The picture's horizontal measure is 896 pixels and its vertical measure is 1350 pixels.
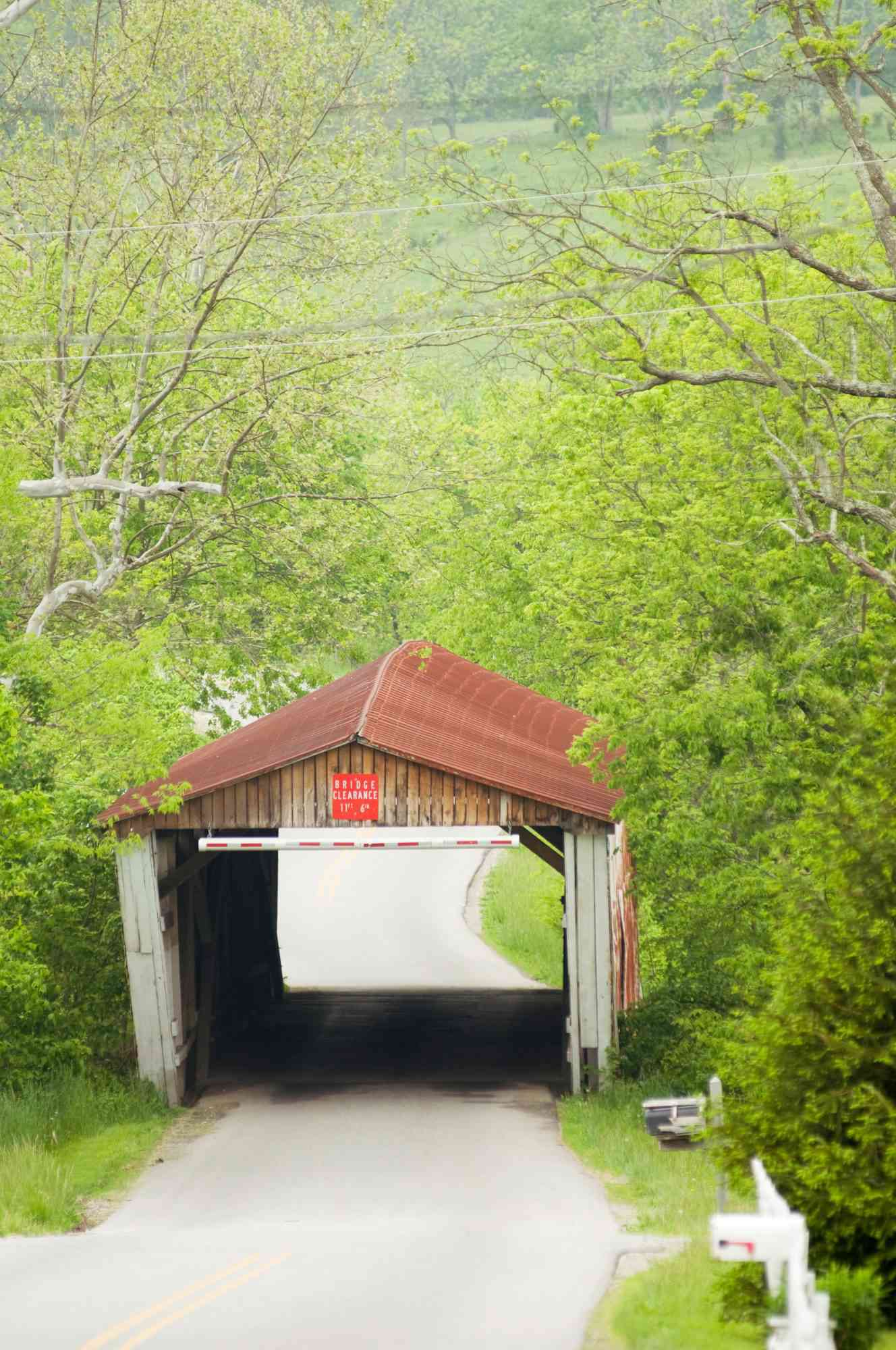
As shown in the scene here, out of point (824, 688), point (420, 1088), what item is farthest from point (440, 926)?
point (824, 688)

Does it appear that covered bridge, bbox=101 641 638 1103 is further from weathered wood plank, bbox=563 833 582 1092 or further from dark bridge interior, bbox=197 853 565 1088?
dark bridge interior, bbox=197 853 565 1088

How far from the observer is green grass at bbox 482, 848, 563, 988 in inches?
1410

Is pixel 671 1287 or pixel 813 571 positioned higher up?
pixel 813 571

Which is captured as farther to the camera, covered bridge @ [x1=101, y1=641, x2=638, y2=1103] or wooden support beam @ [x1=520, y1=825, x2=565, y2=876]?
wooden support beam @ [x1=520, y1=825, x2=565, y2=876]

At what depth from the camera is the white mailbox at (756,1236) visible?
669 centimetres

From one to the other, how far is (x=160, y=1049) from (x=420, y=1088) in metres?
3.67

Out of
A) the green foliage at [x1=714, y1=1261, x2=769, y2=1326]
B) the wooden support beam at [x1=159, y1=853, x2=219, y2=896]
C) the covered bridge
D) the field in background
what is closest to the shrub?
the covered bridge

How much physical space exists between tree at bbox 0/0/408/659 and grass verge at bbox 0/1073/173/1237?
6.64 metres

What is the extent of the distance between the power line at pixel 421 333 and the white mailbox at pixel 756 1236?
Result: 41.0 feet

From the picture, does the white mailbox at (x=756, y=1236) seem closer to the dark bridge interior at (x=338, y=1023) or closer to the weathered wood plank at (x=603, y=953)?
the weathered wood plank at (x=603, y=953)

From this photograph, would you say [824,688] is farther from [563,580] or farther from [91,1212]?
[91,1212]

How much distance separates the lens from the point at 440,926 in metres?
41.5

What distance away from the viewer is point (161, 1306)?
34.6 feet

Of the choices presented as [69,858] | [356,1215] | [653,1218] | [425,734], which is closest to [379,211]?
[425,734]
